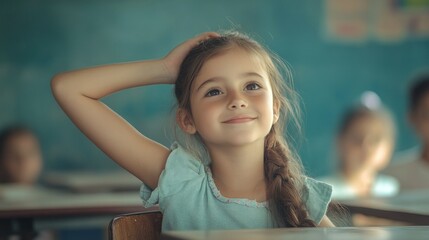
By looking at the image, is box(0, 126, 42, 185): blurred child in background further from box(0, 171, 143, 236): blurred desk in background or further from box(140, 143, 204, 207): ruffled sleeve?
box(140, 143, 204, 207): ruffled sleeve

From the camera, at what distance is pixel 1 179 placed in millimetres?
4840

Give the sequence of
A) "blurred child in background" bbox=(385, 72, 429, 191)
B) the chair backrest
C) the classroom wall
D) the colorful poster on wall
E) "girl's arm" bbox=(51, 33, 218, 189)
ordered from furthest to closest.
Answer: the colorful poster on wall, the classroom wall, "blurred child in background" bbox=(385, 72, 429, 191), "girl's arm" bbox=(51, 33, 218, 189), the chair backrest

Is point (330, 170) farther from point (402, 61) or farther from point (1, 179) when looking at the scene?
point (1, 179)

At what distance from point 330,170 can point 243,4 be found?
1188 mm

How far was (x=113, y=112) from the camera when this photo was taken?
1943 millimetres

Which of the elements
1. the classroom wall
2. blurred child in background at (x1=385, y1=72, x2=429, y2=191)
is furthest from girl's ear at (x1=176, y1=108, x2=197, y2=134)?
the classroom wall

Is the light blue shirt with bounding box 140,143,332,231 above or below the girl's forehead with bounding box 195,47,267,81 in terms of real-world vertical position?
below

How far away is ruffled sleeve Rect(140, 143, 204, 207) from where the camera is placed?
1.85 meters

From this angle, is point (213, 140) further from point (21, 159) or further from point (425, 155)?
point (21, 159)


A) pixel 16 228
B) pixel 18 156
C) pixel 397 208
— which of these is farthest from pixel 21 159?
pixel 397 208

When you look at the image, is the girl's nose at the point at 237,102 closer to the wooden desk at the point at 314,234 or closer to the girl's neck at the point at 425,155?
the wooden desk at the point at 314,234

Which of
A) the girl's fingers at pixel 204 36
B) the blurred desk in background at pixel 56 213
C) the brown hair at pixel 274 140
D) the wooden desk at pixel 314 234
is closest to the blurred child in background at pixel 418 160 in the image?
the blurred desk in background at pixel 56 213

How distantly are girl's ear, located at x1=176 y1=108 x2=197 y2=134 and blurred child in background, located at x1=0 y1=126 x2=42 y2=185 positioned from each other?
3076 mm

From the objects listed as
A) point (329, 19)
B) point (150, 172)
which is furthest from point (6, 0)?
point (150, 172)
